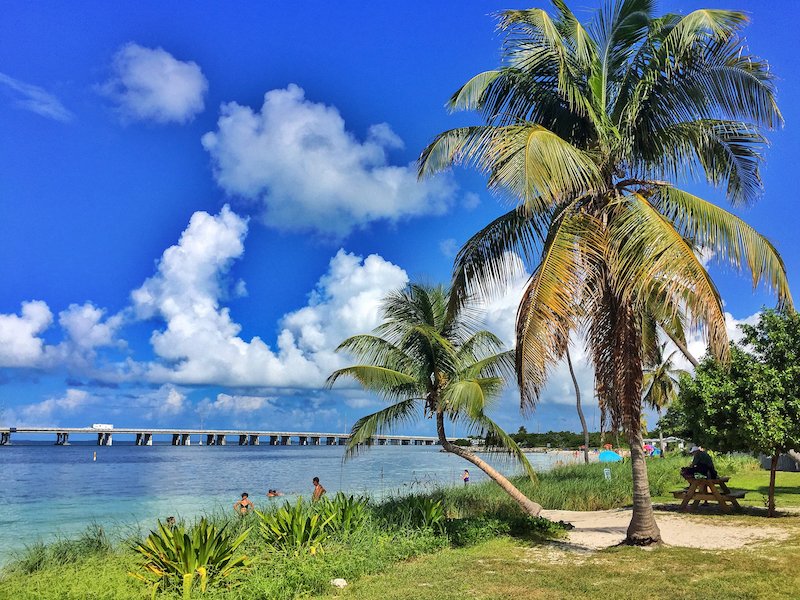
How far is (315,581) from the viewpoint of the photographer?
27.0 ft

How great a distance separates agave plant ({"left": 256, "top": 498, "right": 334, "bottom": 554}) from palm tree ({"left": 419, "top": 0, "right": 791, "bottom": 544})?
4337mm

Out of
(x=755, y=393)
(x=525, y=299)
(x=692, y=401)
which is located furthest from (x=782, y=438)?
(x=525, y=299)

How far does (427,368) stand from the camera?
1391cm

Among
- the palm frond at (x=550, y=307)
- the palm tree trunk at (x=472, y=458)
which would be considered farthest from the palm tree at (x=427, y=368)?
the palm frond at (x=550, y=307)

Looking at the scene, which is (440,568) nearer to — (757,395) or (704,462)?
(757,395)

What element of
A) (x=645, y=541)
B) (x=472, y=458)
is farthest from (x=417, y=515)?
(x=645, y=541)

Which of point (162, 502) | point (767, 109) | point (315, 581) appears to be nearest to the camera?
point (315, 581)

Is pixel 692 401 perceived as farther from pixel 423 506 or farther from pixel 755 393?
pixel 423 506

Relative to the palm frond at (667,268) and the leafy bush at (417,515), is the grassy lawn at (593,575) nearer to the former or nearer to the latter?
the leafy bush at (417,515)

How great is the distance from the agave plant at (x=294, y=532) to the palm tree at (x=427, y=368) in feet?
11.0

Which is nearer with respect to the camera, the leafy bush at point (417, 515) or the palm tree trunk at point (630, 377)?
the palm tree trunk at point (630, 377)

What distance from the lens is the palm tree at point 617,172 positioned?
27.1 feet

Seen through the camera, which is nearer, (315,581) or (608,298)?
(315,581)

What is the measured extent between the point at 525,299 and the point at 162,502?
26679mm
